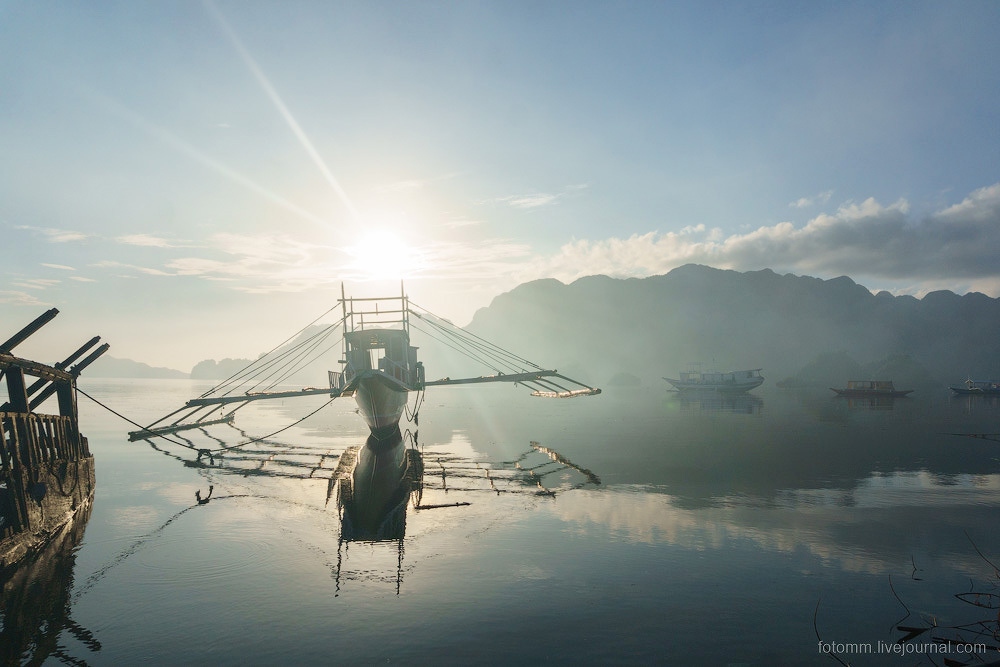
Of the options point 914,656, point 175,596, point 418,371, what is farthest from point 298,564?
point 418,371

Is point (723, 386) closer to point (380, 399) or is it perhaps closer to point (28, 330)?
point (380, 399)

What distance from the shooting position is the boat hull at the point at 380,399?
3647 cm

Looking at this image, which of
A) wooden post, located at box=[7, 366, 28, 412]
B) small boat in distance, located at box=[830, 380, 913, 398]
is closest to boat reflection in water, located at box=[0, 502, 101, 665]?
wooden post, located at box=[7, 366, 28, 412]

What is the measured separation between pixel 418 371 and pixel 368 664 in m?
33.8

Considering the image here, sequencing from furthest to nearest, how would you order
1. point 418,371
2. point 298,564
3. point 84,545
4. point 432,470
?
1. point 418,371
2. point 432,470
3. point 84,545
4. point 298,564

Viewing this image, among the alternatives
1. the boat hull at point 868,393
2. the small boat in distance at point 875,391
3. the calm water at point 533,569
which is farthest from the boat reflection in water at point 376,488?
the boat hull at point 868,393

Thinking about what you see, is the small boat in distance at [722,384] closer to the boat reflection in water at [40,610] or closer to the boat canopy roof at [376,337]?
the boat canopy roof at [376,337]

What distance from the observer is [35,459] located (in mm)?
17547

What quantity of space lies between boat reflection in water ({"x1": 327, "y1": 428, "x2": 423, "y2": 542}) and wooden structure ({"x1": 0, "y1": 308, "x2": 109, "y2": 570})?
9698mm

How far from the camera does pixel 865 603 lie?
12961 millimetres

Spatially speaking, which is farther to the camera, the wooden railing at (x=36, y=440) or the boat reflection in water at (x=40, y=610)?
the wooden railing at (x=36, y=440)

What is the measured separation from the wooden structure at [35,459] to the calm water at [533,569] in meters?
1.27

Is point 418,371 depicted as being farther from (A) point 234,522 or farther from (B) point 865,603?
(B) point 865,603

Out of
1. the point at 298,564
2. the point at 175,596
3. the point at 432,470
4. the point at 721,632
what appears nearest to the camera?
the point at 721,632
